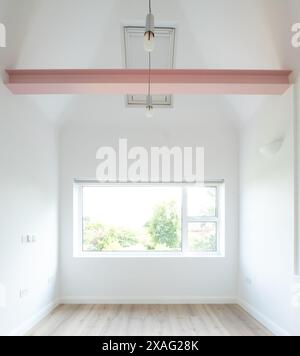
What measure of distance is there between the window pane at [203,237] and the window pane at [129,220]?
0.68 ft

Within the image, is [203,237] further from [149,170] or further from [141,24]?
[141,24]

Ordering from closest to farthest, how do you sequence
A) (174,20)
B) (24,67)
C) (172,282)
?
(24,67)
(174,20)
(172,282)

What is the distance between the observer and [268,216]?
12.3 ft

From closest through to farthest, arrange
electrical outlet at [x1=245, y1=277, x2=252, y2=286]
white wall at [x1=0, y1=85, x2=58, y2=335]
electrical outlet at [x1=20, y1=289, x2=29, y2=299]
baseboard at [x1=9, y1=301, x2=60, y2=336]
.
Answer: white wall at [x1=0, y1=85, x2=58, y2=335] → baseboard at [x1=9, y1=301, x2=60, y2=336] → electrical outlet at [x1=20, y1=289, x2=29, y2=299] → electrical outlet at [x1=245, y1=277, x2=252, y2=286]

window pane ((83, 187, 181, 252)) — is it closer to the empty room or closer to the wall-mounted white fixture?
the empty room

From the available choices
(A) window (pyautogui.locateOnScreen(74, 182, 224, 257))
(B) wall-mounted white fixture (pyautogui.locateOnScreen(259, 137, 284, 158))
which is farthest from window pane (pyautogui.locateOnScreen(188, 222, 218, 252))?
(B) wall-mounted white fixture (pyautogui.locateOnScreen(259, 137, 284, 158))

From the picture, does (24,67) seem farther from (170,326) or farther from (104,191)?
(170,326)

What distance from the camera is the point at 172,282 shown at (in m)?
4.73

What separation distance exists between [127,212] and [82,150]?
1.20 metres

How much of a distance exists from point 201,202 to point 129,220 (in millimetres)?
1185

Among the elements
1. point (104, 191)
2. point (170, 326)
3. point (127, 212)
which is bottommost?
point (170, 326)

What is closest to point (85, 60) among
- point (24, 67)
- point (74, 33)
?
point (74, 33)

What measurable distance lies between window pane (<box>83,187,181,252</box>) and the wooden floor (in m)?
0.93

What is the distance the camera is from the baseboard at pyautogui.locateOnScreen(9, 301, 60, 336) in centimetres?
338
